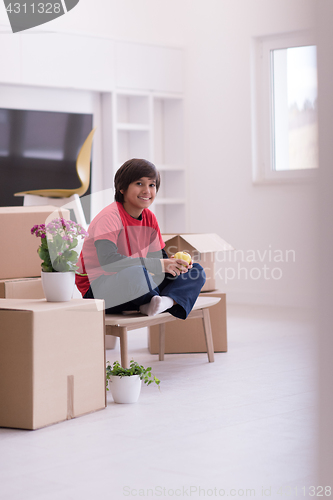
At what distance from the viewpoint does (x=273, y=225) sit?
16.5ft

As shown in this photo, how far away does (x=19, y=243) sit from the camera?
2.63 meters

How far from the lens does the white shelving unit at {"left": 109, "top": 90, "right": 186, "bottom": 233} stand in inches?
207

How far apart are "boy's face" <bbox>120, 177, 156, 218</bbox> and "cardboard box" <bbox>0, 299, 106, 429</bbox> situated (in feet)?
2.14

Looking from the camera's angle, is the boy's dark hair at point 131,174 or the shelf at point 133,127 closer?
the boy's dark hair at point 131,174

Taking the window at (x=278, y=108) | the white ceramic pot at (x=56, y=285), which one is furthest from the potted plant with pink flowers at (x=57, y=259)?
the window at (x=278, y=108)

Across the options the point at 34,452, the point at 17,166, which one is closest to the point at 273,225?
the point at 17,166

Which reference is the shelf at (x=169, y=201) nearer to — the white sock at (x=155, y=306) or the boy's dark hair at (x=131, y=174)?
the boy's dark hair at (x=131, y=174)

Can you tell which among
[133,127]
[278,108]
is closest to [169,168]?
[133,127]

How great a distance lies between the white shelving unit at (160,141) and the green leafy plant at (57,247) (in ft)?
9.67

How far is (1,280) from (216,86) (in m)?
3.28

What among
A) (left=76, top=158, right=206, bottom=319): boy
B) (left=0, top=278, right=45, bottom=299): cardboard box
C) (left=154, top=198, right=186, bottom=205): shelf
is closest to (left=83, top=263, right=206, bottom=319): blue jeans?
(left=76, top=158, right=206, bottom=319): boy

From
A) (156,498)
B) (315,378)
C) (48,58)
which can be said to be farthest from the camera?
(48,58)

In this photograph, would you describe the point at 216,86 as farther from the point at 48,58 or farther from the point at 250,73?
the point at 48,58

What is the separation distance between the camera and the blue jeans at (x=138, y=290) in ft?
8.35
